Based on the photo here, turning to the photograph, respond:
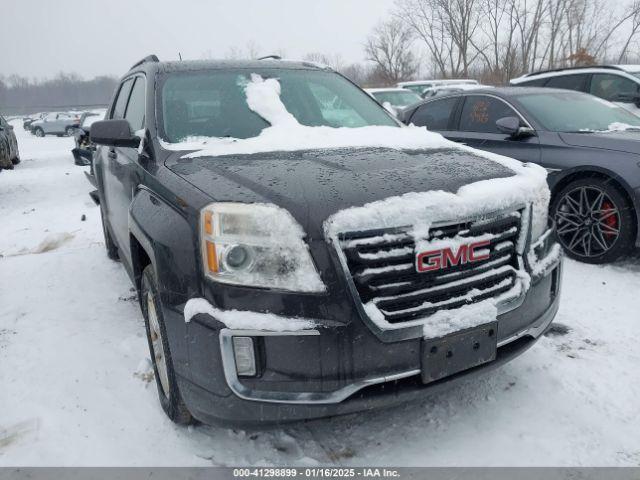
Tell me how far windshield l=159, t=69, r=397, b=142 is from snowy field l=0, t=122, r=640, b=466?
1403mm

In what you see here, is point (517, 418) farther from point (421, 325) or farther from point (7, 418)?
point (7, 418)

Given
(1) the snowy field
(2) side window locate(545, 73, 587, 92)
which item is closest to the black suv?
(1) the snowy field

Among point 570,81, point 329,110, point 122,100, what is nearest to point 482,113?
point 329,110

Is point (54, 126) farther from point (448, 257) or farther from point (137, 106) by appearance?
point (448, 257)

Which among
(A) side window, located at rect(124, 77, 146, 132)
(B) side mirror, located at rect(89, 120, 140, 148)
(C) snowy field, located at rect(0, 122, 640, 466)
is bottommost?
(C) snowy field, located at rect(0, 122, 640, 466)

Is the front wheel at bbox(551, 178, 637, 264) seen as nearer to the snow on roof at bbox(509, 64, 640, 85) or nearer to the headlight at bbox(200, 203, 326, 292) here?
the headlight at bbox(200, 203, 326, 292)

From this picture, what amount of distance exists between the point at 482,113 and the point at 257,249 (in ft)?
14.2

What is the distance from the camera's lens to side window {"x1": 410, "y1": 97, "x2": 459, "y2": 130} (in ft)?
19.3

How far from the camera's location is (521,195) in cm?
221

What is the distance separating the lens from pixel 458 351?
1964 millimetres

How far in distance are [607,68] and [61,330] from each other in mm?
8550

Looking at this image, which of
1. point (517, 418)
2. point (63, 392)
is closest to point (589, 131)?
point (517, 418)

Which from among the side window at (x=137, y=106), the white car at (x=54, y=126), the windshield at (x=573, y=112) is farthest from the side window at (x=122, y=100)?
the white car at (x=54, y=126)

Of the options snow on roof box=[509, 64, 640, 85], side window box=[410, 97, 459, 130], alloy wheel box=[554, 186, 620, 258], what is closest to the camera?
alloy wheel box=[554, 186, 620, 258]
